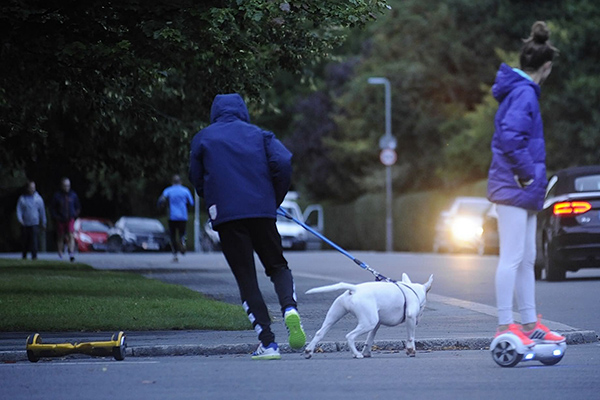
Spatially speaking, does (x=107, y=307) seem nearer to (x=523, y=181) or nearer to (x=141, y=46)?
(x=141, y=46)

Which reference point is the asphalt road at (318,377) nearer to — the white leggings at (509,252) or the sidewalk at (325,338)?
the sidewalk at (325,338)

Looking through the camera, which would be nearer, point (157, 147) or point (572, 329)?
point (572, 329)

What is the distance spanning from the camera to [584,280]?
821 inches

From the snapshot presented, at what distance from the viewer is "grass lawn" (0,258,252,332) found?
41.3 feet

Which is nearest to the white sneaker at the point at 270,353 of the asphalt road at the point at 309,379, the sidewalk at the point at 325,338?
the asphalt road at the point at 309,379

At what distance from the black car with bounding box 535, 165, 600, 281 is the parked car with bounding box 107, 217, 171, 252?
1263 inches

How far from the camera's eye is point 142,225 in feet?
171

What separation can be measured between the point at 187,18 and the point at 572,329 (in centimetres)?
555

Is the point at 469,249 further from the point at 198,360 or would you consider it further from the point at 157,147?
the point at 198,360

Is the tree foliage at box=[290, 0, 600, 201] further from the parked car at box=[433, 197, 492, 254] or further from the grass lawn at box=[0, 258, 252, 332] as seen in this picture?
the grass lawn at box=[0, 258, 252, 332]

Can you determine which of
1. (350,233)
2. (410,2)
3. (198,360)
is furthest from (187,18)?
(410,2)

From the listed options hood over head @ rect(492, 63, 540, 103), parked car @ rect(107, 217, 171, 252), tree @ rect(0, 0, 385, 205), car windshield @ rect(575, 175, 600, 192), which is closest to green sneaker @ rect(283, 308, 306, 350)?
hood over head @ rect(492, 63, 540, 103)

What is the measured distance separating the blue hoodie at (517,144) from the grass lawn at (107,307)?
4213 mm

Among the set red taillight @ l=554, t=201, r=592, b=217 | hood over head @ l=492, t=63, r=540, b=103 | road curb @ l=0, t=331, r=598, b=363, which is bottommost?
road curb @ l=0, t=331, r=598, b=363
